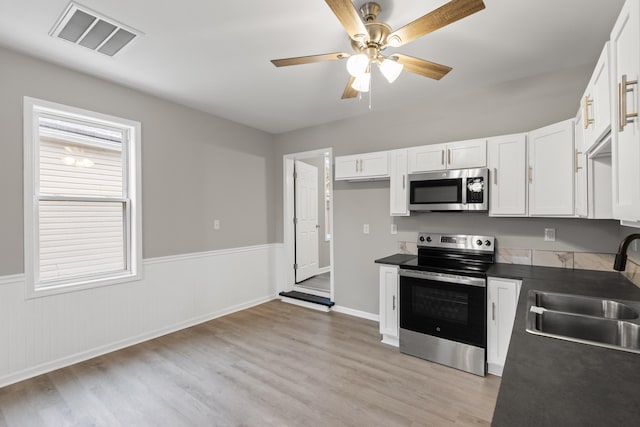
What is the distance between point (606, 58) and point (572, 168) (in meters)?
1.17

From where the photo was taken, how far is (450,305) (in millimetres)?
2674

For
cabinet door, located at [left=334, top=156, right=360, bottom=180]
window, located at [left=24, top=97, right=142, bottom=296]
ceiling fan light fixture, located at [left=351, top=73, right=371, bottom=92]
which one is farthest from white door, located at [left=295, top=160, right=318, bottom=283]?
ceiling fan light fixture, located at [left=351, top=73, right=371, bottom=92]

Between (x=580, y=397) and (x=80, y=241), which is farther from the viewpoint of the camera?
(x=80, y=241)

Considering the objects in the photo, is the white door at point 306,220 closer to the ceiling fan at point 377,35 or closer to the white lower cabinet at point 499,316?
the ceiling fan at point 377,35

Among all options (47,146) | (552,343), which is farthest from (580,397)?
(47,146)

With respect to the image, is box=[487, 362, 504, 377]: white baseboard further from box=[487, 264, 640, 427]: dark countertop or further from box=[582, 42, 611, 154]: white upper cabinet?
box=[582, 42, 611, 154]: white upper cabinet

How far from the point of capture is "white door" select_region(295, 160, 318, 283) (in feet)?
16.6

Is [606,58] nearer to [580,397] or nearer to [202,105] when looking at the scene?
[580,397]

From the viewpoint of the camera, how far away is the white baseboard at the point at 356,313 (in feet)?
12.6

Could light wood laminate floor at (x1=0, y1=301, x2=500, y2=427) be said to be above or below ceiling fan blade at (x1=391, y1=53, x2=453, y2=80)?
below

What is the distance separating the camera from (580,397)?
0.81 m

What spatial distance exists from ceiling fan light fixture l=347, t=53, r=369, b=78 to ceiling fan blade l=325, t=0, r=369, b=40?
0.11 meters

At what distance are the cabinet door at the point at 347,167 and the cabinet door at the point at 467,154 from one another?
107 cm

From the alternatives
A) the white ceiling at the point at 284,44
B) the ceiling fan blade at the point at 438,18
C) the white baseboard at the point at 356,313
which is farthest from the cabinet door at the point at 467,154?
the white baseboard at the point at 356,313
